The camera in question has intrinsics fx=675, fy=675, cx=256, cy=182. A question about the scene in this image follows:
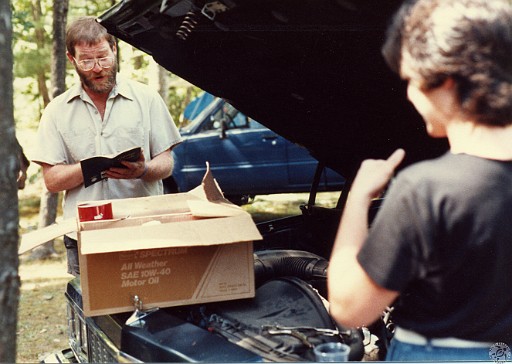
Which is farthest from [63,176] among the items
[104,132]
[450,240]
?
[450,240]

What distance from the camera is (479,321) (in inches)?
56.0

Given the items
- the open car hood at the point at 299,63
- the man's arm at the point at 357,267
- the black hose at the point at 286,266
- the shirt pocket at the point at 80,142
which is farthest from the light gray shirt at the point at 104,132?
the man's arm at the point at 357,267

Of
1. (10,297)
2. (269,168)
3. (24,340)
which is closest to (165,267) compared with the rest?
(10,297)

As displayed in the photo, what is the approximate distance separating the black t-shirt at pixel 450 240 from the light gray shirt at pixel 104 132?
2152 mm

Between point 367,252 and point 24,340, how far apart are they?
421cm

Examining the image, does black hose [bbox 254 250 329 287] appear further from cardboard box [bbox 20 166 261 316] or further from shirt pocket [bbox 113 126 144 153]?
shirt pocket [bbox 113 126 144 153]

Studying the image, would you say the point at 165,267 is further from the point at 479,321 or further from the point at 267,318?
the point at 479,321

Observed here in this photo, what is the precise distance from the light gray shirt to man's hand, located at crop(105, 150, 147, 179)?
0.77 feet

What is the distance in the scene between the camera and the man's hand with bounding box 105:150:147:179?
302cm

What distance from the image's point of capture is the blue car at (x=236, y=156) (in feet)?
28.7

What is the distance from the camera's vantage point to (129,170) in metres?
3.05

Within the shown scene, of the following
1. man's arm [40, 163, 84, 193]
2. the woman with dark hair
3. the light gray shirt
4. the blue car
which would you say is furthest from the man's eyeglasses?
the blue car

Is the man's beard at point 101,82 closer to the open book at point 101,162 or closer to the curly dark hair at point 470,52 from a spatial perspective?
the open book at point 101,162

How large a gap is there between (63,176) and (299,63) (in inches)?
48.3
